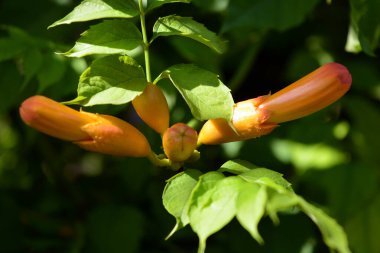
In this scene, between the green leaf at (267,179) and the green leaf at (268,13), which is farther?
the green leaf at (268,13)

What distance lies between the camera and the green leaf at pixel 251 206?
1445mm

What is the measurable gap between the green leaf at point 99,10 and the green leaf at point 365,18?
31.8 inches

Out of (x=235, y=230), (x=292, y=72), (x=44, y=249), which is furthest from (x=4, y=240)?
(x=292, y=72)

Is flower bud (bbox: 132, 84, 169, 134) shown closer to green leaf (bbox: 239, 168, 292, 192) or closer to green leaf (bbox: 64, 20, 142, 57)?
green leaf (bbox: 64, 20, 142, 57)

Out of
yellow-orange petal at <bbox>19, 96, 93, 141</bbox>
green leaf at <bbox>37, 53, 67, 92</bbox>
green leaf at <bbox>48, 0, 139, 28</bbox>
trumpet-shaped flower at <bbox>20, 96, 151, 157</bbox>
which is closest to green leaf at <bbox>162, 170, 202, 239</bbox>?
trumpet-shaped flower at <bbox>20, 96, 151, 157</bbox>

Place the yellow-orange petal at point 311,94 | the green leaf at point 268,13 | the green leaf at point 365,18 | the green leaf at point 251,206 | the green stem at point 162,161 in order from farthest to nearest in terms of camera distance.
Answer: the green leaf at point 268,13 < the green leaf at point 365,18 < the green stem at point 162,161 < the yellow-orange petal at point 311,94 < the green leaf at point 251,206

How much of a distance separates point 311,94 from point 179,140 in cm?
39

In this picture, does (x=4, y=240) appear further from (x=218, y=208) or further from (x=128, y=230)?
(x=218, y=208)

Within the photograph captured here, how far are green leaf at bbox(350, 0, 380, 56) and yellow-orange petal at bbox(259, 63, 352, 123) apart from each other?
1.66 ft

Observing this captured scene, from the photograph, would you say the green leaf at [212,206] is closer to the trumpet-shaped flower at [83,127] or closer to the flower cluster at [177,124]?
the flower cluster at [177,124]

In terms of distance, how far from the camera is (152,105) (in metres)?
1.90

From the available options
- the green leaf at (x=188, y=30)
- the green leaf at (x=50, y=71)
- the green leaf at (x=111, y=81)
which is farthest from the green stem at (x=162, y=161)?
the green leaf at (x=50, y=71)

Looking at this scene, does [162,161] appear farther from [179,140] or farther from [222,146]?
[222,146]

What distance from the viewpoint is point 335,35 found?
3.53m
